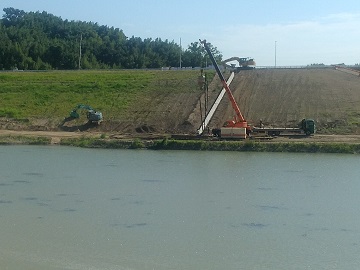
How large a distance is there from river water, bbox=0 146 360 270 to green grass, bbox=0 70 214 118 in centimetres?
1742

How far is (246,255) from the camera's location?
14117 mm

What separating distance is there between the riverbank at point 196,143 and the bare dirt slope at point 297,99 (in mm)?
4009

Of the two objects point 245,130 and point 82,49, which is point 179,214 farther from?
point 82,49

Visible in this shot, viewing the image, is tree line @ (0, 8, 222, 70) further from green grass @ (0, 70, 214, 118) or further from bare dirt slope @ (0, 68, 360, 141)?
bare dirt slope @ (0, 68, 360, 141)

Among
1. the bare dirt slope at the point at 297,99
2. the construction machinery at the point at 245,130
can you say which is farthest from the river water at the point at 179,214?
the bare dirt slope at the point at 297,99

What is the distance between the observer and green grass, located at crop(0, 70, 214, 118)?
47438 mm

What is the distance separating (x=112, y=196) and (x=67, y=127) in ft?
78.1

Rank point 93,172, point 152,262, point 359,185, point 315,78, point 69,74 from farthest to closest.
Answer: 1. point 69,74
2. point 315,78
3. point 93,172
4. point 359,185
5. point 152,262

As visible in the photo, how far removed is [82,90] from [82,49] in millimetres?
45033

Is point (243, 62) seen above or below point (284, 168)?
above

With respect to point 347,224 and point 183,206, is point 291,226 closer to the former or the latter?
point 347,224

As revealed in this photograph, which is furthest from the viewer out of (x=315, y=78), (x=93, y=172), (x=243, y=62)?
(x=315, y=78)

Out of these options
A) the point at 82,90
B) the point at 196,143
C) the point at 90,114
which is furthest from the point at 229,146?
the point at 82,90

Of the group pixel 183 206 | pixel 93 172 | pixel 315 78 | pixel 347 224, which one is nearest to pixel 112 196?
pixel 183 206
